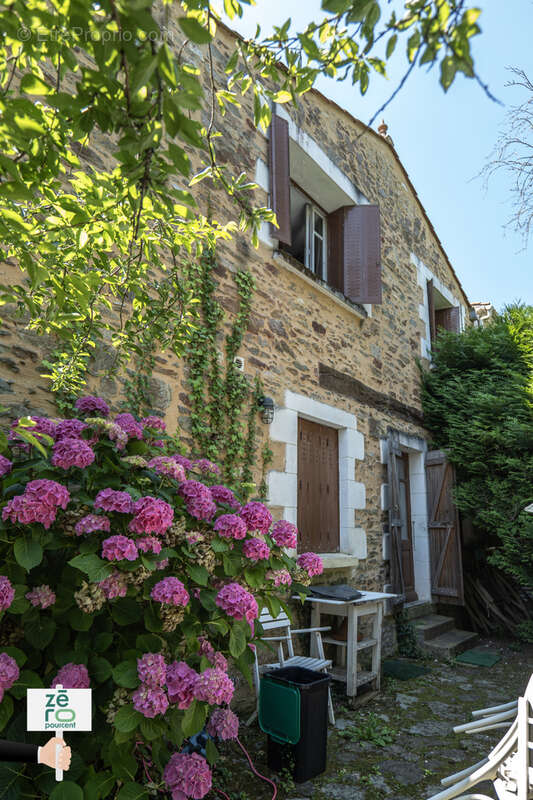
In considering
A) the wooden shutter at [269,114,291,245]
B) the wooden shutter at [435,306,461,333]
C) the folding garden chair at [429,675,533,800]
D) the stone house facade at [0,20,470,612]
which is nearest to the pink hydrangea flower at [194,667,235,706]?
the folding garden chair at [429,675,533,800]

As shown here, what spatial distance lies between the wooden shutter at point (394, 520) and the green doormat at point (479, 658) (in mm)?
961

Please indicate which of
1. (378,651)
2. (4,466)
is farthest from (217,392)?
(378,651)

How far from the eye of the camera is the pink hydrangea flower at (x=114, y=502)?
160cm

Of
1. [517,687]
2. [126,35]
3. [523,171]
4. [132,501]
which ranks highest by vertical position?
[523,171]

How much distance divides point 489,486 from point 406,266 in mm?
3411

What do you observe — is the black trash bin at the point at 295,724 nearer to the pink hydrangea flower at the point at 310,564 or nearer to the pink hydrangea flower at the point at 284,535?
the pink hydrangea flower at the point at 310,564

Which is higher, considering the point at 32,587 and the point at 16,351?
the point at 16,351

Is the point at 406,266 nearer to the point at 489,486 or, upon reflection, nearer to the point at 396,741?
the point at 489,486

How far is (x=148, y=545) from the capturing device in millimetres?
Answer: 1595

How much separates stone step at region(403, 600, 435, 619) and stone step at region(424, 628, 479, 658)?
0.33 metres

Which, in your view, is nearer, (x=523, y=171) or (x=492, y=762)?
(x=492, y=762)

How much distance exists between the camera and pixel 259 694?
3037mm

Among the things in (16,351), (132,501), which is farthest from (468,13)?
(16,351)

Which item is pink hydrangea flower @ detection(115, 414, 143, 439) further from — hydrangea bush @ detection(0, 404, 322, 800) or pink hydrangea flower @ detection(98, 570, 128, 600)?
pink hydrangea flower @ detection(98, 570, 128, 600)
